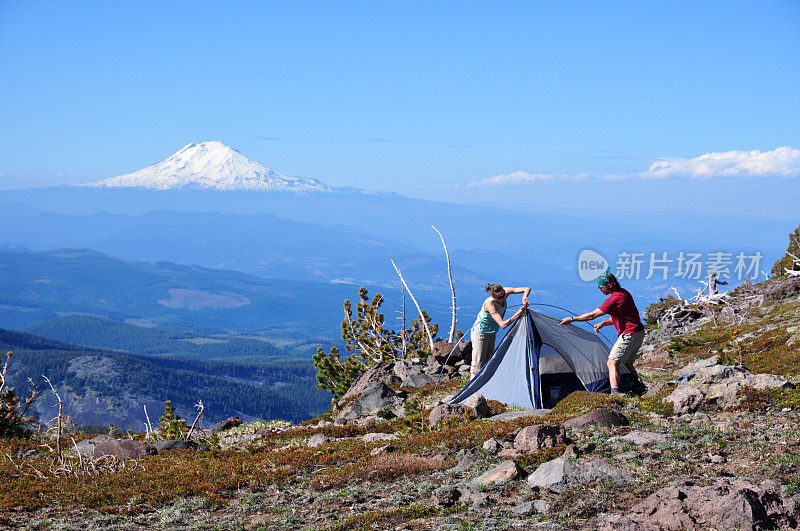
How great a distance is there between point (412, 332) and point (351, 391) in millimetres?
8001

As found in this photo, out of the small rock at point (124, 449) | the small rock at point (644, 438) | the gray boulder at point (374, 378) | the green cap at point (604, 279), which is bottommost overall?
the gray boulder at point (374, 378)

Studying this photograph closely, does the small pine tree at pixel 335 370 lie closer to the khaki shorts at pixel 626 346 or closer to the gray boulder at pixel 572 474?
the khaki shorts at pixel 626 346

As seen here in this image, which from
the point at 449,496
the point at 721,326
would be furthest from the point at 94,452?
the point at 721,326

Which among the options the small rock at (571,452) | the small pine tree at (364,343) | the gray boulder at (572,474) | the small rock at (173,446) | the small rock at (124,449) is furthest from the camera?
the small pine tree at (364,343)

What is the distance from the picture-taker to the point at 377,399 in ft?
65.4

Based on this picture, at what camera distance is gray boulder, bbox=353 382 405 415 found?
64.5 feet

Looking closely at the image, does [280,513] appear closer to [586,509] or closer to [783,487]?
[586,509]

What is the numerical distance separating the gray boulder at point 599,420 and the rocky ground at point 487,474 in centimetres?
3

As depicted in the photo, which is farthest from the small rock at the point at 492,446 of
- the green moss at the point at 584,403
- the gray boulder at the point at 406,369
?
the gray boulder at the point at 406,369

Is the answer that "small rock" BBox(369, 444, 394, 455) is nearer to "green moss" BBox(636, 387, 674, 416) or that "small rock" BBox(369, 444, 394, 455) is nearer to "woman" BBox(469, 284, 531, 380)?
"woman" BBox(469, 284, 531, 380)

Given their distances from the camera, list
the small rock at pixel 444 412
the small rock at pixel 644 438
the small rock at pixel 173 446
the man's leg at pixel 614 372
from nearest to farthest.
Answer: the small rock at pixel 644 438 < the small rock at pixel 444 412 < the man's leg at pixel 614 372 < the small rock at pixel 173 446

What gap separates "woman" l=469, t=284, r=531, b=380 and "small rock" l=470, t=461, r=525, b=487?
610 cm

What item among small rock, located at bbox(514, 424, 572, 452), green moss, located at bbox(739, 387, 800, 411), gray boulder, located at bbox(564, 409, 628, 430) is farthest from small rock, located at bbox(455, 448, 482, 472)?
green moss, located at bbox(739, 387, 800, 411)

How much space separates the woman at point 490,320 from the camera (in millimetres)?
15375
